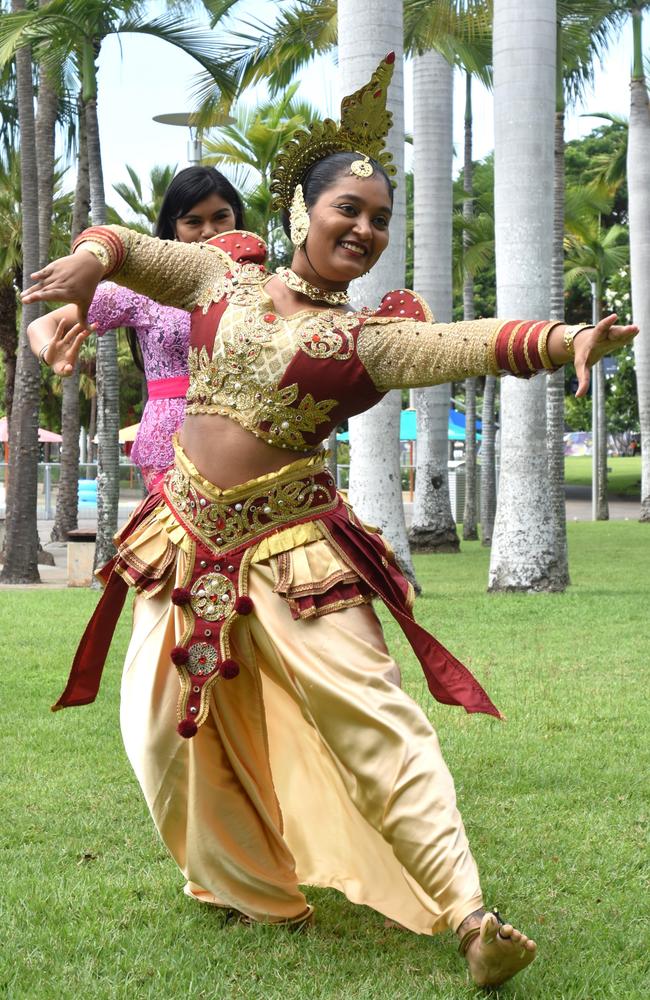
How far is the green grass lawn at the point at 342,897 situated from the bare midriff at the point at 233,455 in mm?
1387

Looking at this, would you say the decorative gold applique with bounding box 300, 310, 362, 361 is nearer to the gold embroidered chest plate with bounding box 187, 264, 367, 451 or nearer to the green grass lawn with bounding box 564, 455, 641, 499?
the gold embroidered chest plate with bounding box 187, 264, 367, 451

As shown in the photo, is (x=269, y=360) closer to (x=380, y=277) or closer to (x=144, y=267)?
(x=144, y=267)

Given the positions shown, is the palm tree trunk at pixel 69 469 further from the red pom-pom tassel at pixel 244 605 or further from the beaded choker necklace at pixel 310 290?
the red pom-pom tassel at pixel 244 605

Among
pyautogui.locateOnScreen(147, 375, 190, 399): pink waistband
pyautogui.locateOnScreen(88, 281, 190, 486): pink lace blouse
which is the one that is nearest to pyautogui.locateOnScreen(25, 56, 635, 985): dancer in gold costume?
pyautogui.locateOnScreen(88, 281, 190, 486): pink lace blouse

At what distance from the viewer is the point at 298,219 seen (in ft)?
13.4

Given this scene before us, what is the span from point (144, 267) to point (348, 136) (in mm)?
738

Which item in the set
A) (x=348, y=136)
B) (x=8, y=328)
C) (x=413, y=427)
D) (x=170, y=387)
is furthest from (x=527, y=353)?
(x=413, y=427)

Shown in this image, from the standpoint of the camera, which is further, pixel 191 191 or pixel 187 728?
pixel 191 191

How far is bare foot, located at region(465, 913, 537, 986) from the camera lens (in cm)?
335

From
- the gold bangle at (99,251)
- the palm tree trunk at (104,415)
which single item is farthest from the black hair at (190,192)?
the palm tree trunk at (104,415)

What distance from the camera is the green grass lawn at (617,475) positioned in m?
43.3

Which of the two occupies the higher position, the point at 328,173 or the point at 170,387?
the point at 328,173

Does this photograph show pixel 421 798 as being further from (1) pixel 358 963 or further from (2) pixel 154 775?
(2) pixel 154 775

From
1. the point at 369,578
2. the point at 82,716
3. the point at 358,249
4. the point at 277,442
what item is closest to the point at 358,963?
the point at 369,578
